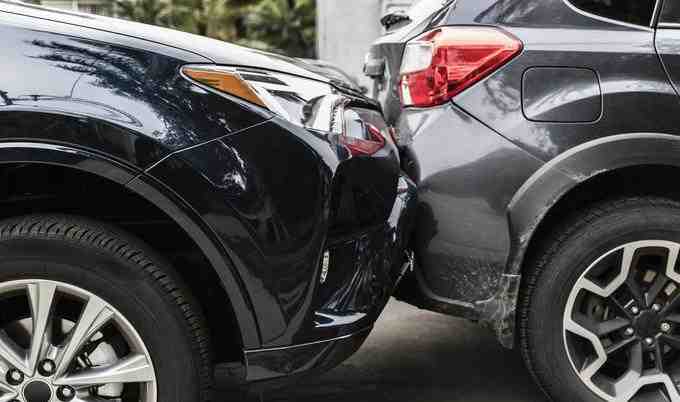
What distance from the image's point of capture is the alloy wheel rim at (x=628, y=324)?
2.35 m

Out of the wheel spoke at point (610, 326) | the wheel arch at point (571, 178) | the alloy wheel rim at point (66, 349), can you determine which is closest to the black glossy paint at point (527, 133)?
the wheel arch at point (571, 178)

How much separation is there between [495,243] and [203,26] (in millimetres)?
11260

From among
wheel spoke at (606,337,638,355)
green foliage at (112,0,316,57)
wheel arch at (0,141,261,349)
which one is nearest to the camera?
wheel arch at (0,141,261,349)

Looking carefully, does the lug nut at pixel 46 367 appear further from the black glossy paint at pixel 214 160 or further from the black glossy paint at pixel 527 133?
the black glossy paint at pixel 527 133

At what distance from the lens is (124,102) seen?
1880 mm

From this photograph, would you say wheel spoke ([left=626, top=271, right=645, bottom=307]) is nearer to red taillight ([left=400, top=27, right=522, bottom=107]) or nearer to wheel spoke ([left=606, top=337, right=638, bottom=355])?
wheel spoke ([left=606, top=337, right=638, bottom=355])

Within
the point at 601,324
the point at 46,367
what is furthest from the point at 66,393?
the point at 601,324

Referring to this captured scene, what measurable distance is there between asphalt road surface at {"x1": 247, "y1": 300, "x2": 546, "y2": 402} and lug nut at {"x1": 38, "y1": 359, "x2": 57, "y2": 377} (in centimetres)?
94

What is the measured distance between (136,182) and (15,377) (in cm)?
65

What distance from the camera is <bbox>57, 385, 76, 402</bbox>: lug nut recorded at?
6.47ft

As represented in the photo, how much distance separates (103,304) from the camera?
1918mm

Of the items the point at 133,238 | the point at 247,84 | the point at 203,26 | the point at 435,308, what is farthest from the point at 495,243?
the point at 203,26

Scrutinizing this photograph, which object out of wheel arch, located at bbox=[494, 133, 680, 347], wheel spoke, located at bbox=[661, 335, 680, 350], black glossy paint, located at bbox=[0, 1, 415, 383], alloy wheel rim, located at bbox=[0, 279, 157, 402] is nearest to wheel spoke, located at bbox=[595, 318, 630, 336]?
wheel spoke, located at bbox=[661, 335, 680, 350]

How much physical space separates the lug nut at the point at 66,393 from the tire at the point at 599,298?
1418 mm
